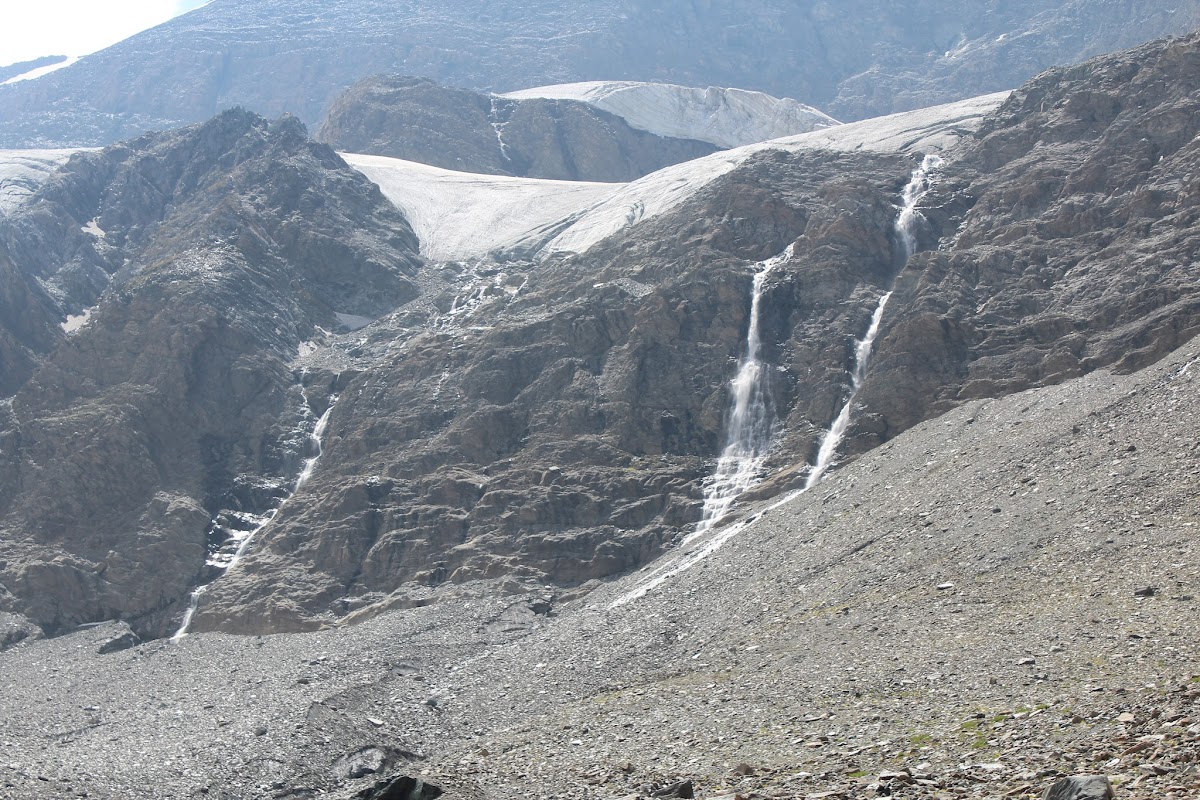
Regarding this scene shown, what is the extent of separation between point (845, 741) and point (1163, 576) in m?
12.1

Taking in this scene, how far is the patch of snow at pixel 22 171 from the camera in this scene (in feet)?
468

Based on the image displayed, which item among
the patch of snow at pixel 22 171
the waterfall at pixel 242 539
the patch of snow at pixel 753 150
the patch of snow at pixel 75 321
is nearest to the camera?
the waterfall at pixel 242 539

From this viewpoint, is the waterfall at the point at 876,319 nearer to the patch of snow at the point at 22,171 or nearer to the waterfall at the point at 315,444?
the waterfall at the point at 315,444

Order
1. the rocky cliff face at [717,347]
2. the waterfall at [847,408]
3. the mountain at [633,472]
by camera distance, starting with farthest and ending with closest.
Result: the rocky cliff face at [717,347], the waterfall at [847,408], the mountain at [633,472]

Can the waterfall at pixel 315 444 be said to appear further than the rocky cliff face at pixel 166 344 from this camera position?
Yes

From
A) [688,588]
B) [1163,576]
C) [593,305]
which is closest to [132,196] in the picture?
[593,305]

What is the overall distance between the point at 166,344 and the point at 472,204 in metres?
48.8

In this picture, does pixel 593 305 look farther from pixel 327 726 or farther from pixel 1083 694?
pixel 1083 694

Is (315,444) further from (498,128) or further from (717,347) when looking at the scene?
(498,128)

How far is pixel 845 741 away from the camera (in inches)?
1196

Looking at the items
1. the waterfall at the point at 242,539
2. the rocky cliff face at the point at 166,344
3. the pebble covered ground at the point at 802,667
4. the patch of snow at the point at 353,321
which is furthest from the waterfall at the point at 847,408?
the patch of snow at the point at 353,321

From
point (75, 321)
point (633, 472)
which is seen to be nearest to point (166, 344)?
point (75, 321)

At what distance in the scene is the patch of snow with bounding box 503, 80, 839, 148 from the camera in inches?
7190

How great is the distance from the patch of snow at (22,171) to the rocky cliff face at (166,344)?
5818 mm
